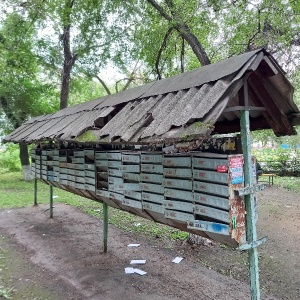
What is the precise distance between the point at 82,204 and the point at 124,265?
6500 millimetres

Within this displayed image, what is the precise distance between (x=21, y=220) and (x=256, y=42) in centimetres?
896

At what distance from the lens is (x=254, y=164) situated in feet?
11.6

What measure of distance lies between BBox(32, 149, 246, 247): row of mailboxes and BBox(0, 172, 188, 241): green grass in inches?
130

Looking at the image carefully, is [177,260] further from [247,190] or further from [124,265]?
[247,190]

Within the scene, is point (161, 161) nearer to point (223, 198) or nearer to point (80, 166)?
point (223, 198)

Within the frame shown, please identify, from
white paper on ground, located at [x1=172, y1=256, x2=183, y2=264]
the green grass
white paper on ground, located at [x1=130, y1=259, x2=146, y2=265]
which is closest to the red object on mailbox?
white paper on ground, located at [x1=172, y1=256, x2=183, y2=264]

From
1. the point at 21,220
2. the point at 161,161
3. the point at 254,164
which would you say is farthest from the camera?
the point at 21,220

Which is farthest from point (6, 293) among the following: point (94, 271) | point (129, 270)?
point (129, 270)

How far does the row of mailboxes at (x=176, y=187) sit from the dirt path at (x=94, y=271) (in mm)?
1477

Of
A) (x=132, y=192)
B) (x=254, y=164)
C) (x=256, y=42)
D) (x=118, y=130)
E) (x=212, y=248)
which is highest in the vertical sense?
(x=256, y=42)

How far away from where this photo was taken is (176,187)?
3.73m

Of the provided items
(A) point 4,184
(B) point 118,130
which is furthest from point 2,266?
(A) point 4,184

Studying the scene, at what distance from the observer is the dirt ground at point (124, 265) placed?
5090 millimetres

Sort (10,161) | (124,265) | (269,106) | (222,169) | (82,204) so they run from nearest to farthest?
Answer: (222,169)
(269,106)
(124,265)
(82,204)
(10,161)
